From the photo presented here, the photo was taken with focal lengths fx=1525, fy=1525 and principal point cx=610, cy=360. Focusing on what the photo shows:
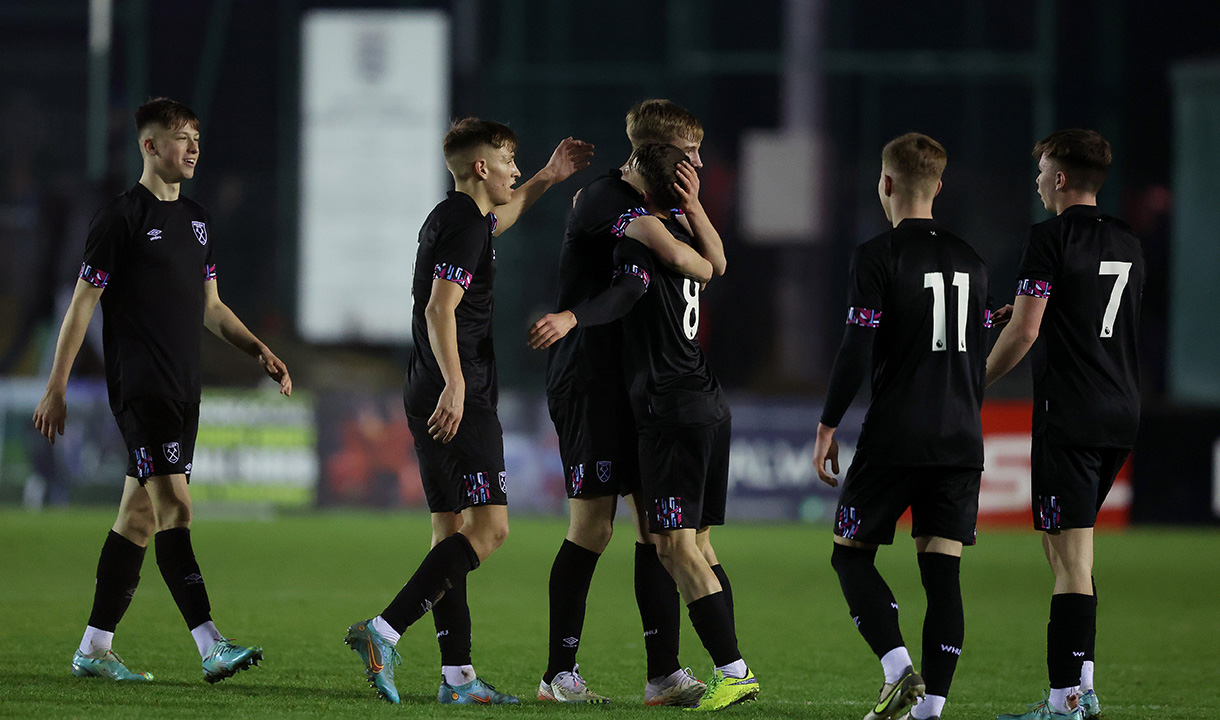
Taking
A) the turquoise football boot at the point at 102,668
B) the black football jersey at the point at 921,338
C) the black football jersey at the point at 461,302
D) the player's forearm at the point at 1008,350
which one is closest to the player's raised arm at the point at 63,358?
the turquoise football boot at the point at 102,668

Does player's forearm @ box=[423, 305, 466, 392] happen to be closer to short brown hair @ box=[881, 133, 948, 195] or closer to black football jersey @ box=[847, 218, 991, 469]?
black football jersey @ box=[847, 218, 991, 469]

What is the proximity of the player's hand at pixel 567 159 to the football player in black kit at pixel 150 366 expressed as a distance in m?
1.30

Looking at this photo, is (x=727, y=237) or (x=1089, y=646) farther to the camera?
(x=727, y=237)

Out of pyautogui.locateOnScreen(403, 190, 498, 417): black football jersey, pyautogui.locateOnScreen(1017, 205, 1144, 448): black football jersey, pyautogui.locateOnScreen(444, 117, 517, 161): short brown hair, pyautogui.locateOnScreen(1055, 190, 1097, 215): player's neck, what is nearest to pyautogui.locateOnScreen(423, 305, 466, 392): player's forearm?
pyautogui.locateOnScreen(403, 190, 498, 417): black football jersey

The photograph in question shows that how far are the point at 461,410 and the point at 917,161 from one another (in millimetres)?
1626

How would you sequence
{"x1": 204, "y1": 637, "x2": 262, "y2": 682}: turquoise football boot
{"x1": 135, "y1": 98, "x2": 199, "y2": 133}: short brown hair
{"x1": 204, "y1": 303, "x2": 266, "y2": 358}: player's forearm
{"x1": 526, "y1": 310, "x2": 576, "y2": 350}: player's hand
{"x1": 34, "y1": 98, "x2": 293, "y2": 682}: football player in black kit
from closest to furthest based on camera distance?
{"x1": 526, "y1": 310, "x2": 576, "y2": 350}: player's hand → {"x1": 204, "y1": 637, "x2": 262, "y2": 682}: turquoise football boot → {"x1": 34, "y1": 98, "x2": 293, "y2": 682}: football player in black kit → {"x1": 135, "y1": 98, "x2": 199, "y2": 133}: short brown hair → {"x1": 204, "y1": 303, "x2": 266, "y2": 358}: player's forearm

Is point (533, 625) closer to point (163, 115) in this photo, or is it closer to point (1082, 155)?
point (163, 115)

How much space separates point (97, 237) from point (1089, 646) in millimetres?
3627

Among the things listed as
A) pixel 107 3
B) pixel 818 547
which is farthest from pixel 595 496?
pixel 107 3

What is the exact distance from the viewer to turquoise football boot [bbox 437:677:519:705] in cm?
502

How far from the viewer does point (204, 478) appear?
14.0 m

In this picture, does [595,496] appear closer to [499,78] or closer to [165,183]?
[165,183]

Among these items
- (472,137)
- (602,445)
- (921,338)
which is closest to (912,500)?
(921,338)

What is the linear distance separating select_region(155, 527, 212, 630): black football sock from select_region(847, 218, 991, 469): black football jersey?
2.36 meters
